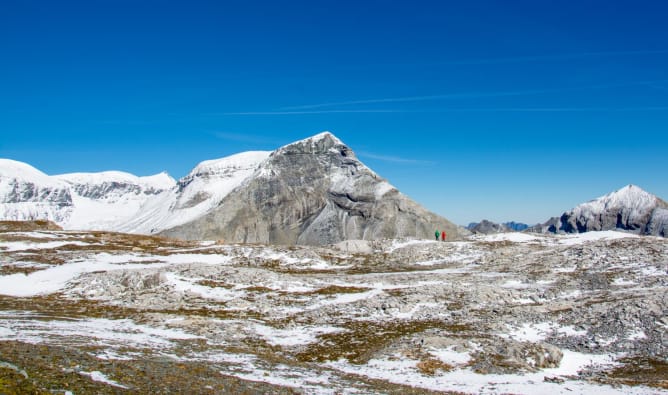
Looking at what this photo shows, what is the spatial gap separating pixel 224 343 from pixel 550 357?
1695 cm

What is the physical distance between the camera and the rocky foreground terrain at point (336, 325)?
17.3 m

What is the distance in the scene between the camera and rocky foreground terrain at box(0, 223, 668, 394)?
683 inches

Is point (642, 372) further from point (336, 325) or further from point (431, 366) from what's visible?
point (336, 325)

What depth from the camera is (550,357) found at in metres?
23.0

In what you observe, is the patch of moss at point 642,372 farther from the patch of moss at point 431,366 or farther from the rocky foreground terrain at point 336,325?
the patch of moss at point 431,366

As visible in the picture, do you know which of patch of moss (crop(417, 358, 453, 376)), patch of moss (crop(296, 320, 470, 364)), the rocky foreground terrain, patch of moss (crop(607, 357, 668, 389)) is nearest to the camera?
the rocky foreground terrain

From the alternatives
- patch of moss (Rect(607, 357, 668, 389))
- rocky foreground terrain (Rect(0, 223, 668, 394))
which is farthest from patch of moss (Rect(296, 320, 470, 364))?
patch of moss (Rect(607, 357, 668, 389))

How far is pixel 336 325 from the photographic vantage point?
2986 cm

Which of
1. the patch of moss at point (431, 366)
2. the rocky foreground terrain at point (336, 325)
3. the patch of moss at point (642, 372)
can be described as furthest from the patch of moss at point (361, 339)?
the patch of moss at point (642, 372)

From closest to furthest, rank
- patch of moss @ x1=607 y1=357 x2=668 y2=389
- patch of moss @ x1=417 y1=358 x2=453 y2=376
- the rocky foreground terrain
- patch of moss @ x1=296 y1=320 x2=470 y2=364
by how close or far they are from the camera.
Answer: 1. the rocky foreground terrain
2. patch of moss @ x1=607 y1=357 x2=668 y2=389
3. patch of moss @ x1=417 y1=358 x2=453 y2=376
4. patch of moss @ x1=296 y1=320 x2=470 y2=364

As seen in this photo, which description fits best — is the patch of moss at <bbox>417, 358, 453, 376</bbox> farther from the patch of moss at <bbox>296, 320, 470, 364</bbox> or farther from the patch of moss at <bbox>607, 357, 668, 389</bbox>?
the patch of moss at <bbox>607, 357, 668, 389</bbox>

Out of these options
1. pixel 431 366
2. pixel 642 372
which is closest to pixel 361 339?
pixel 431 366

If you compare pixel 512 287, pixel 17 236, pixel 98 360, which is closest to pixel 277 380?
pixel 98 360

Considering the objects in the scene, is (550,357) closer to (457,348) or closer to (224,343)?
(457,348)
